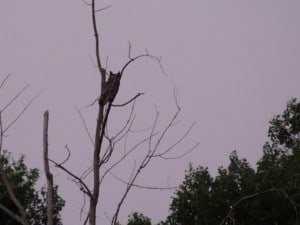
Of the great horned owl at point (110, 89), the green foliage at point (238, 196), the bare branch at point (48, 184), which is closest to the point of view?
the bare branch at point (48, 184)

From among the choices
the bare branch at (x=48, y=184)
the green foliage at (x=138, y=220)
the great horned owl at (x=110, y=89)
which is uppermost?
the green foliage at (x=138, y=220)

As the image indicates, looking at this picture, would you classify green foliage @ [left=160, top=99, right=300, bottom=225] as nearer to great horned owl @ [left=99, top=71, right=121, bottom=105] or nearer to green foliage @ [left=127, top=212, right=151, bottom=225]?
green foliage @ [left=127, top=212, right=151, bottom=225]

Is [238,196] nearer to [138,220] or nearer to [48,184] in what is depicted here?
[138,220]

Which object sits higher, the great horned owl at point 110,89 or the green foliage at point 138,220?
the green foliage at point 138,220

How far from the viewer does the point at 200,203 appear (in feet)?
64.2

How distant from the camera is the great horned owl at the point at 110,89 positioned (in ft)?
4.59

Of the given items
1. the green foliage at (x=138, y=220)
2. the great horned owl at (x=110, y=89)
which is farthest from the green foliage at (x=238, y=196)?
the great horned owl at (x=110, y=89)

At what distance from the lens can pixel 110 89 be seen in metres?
1.42

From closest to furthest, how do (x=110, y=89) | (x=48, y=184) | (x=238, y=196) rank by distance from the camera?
1. (x=48, y=184)
2. (x=110, y=89)
3. (x=238, y=196)

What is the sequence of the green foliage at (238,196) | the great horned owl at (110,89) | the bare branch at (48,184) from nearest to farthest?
the bare branch at (48,184)
the great horned owl at (110,89)
the green foliage at (238,196)

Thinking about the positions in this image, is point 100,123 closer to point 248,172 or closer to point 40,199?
point 248,172

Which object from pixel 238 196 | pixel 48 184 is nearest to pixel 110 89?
pixel 48 184

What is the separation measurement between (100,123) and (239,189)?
19.7m

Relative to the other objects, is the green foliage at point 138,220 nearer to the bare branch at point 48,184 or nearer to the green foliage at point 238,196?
the green foliage at point 238,196
